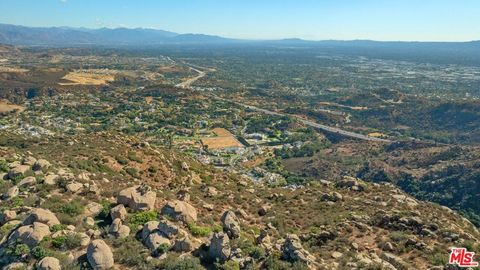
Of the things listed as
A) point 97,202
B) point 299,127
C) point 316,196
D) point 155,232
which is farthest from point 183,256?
point 299,127

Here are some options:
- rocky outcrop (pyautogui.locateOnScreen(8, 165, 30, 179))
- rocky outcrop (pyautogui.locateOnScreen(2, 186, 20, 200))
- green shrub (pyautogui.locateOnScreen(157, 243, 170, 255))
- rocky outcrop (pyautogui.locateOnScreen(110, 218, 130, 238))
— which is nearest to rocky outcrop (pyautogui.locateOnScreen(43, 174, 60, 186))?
rocky outcrop (pyautogui.locateOnScreen(2, 186, 20, 200))

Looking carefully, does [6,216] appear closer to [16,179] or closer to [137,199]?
[137,199]

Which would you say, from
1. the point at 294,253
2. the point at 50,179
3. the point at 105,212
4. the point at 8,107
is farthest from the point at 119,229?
the point at 8,107

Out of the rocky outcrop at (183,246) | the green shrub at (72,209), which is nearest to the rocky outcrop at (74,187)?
the green shrub at (72,209)

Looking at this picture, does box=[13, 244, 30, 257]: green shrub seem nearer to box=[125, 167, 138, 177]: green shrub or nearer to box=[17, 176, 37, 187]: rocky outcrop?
box=[17, 176, 37, 187]: rocky outcrop

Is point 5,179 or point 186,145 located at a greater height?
point 5,179

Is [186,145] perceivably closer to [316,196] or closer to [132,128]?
[132,128]

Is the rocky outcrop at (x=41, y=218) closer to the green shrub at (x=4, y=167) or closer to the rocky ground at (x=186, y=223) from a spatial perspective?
the rocky ground at (x=186, y=223)
